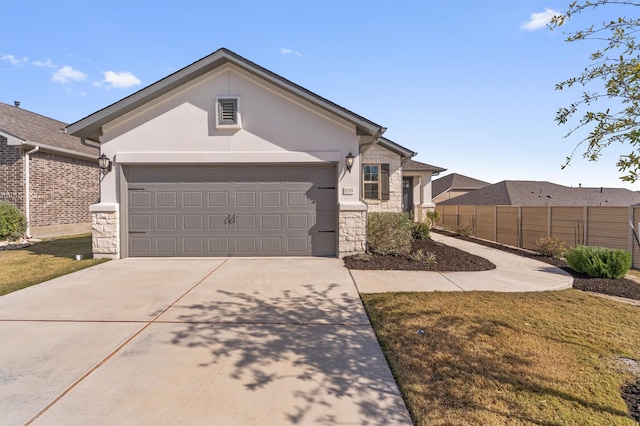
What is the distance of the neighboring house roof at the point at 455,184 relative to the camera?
40.2m

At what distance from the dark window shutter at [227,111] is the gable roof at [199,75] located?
3.23 ft

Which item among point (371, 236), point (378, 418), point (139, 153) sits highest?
point (139, 153)

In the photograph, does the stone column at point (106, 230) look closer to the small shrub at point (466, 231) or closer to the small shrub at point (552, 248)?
the small shrub at point (552, 248)

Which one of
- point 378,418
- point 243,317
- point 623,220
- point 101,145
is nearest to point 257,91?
point 101,145

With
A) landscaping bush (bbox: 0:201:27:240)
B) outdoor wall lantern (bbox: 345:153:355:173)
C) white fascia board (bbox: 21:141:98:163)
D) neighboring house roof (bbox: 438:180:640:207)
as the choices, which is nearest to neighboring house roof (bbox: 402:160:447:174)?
outdoor wall lantern (bbox: 345:153:355:173)

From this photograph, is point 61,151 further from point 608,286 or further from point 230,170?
point 608,286

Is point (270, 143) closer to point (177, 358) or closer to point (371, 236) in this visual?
point (371, 236)

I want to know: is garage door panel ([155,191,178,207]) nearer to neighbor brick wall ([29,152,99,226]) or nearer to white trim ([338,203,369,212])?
white trim ([338,203,369,212])

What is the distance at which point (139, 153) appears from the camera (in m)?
8.69

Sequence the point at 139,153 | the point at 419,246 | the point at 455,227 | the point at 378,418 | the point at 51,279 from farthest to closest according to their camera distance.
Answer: the point at 455,227 < the point at 419,246 < the point at 139,153 < the point at 51,279 < the point at 378,418

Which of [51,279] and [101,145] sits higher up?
[101,145]

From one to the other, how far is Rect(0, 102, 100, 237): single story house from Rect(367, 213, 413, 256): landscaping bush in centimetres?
1102

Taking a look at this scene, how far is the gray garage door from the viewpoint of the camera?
891 centimetres

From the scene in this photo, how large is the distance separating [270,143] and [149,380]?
685 centimetres
